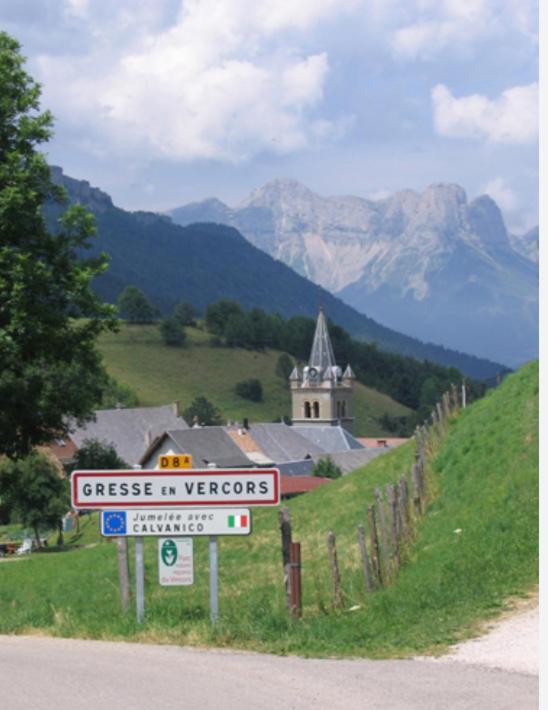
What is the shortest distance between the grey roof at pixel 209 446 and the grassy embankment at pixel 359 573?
85.3m

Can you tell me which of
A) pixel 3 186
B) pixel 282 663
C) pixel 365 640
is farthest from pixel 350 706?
pixel 3 186

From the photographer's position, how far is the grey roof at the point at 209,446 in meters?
121

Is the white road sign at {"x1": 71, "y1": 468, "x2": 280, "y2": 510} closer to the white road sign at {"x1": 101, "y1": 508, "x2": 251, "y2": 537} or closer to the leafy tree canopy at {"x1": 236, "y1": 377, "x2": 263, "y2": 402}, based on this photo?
the white road sign at {"x1": 101, "y1": 508, "x2": 251, "y2": 537}

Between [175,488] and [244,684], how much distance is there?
503 centimetres

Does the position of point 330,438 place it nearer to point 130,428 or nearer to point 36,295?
point 130,428

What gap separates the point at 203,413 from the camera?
175625mm

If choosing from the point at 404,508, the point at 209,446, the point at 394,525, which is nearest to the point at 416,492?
the point at 404,508

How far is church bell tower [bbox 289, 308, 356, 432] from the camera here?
183 meters

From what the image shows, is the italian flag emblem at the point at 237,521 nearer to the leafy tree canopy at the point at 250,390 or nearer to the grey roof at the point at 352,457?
the grey roof at the point at 352,457

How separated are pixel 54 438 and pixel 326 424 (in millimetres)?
154690

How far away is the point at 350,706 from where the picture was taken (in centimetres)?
893

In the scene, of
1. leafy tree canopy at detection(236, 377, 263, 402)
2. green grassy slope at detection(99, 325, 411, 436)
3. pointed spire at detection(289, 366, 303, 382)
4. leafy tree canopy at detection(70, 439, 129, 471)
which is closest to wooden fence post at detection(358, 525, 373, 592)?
leafy tree canopy at detection(70, 439, 129, 471)

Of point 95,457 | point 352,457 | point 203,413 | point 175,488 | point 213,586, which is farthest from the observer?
point 203,413

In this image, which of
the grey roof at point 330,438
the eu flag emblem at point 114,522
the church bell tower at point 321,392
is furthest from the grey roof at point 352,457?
the eu flag emblem at point 114,522
